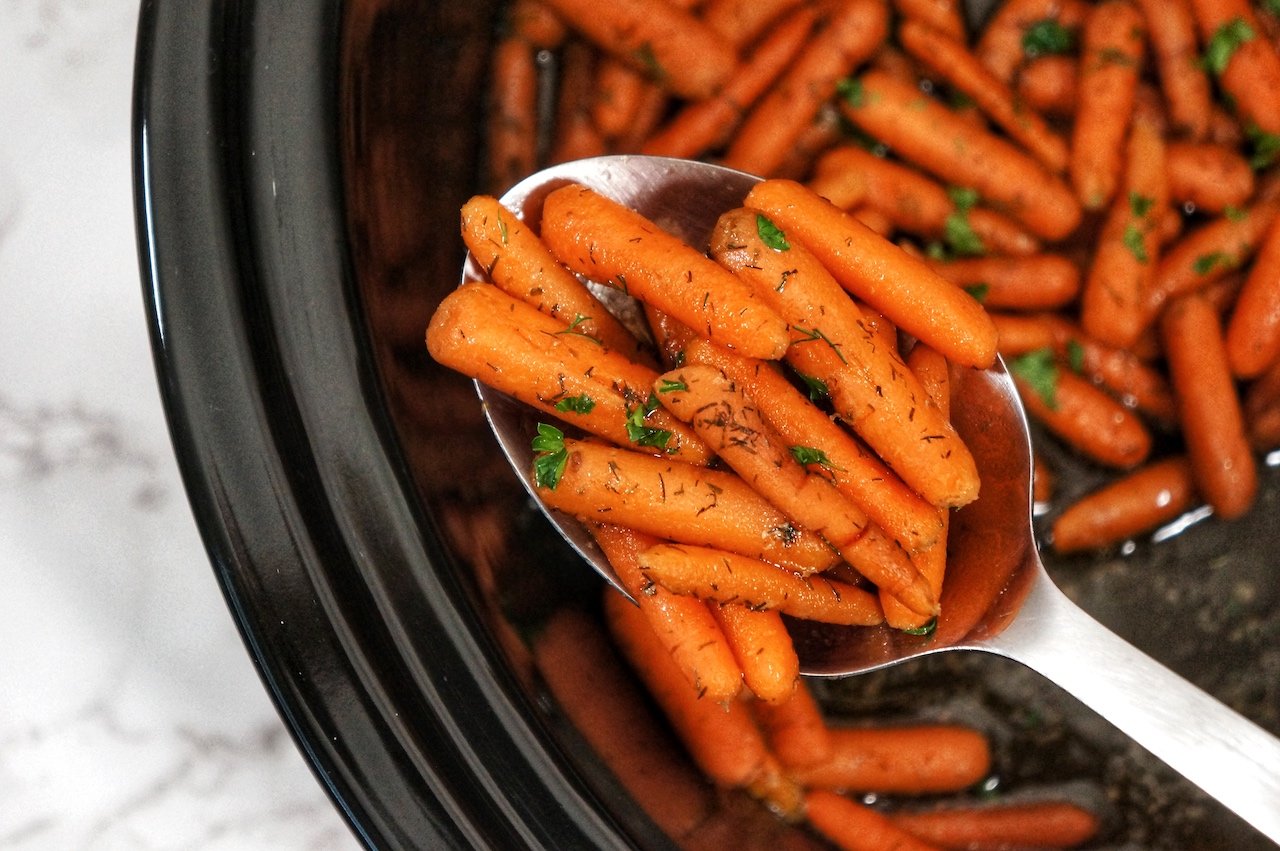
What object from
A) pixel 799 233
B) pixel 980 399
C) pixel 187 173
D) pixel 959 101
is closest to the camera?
pixel 187 173

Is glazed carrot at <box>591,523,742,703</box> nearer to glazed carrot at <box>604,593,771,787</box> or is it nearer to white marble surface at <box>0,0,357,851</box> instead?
glazed carrot at <box>604,593,771,787</box>

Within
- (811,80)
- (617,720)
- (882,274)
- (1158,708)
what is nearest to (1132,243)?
(811,80)

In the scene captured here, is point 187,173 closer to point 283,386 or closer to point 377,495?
point 283,386

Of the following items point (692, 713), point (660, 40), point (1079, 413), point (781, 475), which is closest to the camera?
point (781, 475)

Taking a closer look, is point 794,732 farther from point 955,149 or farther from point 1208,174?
point 1208,174

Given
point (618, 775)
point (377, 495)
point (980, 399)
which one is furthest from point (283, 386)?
point (980, 399)

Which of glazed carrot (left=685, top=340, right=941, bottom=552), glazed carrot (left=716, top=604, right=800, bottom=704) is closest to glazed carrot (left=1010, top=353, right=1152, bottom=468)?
glazed carrot (left=685, top=340, right=941, bottom=552)

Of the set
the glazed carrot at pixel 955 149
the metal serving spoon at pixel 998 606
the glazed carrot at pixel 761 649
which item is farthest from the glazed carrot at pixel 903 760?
the glazed carrot at pixel 955 149
